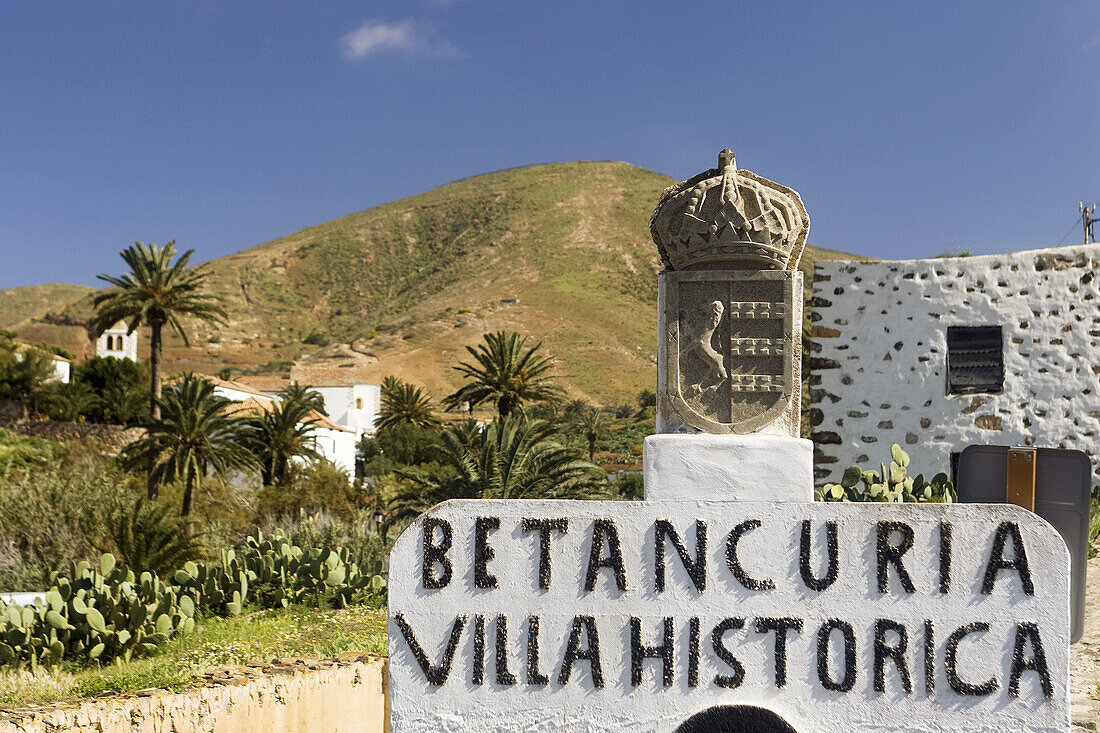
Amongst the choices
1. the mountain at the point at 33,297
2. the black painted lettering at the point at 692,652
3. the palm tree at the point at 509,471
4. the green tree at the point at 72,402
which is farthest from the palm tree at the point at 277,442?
the mountain at the point at 33,297

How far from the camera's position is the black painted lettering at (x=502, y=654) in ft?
10.7

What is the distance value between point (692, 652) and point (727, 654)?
125 millimetres

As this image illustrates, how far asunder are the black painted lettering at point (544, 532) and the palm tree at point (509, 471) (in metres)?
11.3

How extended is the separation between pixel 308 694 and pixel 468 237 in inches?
3770

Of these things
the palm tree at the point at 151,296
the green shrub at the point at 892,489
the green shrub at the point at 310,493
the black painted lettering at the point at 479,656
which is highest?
the palm tree at the point at 151,296

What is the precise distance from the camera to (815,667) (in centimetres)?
320

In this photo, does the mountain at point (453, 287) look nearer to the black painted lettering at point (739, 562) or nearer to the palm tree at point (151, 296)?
the palm tree at point (151, 296)

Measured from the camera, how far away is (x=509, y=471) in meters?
15.0

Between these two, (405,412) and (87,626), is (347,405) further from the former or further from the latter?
(87,626)

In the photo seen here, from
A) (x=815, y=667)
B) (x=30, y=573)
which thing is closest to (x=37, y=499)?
(x=30, y=573)

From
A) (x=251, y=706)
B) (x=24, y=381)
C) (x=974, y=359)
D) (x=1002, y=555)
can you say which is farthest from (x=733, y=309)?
(x=24, y=381)

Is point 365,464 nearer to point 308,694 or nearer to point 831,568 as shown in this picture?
point 308,694

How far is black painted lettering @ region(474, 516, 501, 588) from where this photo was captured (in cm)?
330

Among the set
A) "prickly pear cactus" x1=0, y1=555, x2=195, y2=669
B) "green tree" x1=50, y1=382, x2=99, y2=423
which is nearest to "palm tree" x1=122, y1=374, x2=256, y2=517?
"prickly pear cactus" x1=0, y1=555, x2=195, y2=669
